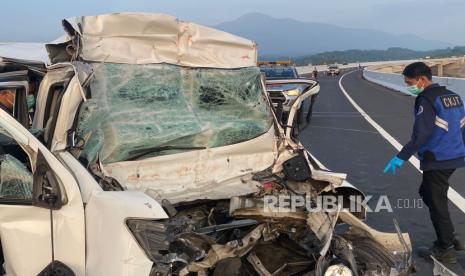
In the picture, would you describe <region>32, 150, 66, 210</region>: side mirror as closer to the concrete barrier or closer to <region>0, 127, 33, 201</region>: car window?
<region>0, 127, 33, 201</region>: car window

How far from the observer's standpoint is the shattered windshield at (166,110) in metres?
4.04

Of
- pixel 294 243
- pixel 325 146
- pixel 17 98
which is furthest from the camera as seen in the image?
pixel 325 146

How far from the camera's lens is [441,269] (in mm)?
4512

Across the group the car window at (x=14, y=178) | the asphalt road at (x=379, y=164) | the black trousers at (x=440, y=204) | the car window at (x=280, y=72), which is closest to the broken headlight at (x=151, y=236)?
the car window at (x=14, y=178)

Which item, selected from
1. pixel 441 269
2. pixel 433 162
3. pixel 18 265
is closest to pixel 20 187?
pixel 18 265

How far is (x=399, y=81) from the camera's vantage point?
30297mm

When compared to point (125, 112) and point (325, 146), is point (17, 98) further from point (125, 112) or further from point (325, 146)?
point (325, 146)

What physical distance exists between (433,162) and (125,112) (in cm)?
297

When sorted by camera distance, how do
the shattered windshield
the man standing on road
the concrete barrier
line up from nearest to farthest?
the shattered windshield, the man standing on road, the concrete barrier

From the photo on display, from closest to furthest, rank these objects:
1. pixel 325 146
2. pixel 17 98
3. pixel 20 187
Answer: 1. pixel 20 187
2. pixel 17 98
3. pixel 325 146

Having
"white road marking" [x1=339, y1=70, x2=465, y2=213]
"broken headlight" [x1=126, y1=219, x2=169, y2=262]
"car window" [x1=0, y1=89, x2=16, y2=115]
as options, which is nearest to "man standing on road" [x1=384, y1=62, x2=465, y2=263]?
"white road marking" [x1=339, y1=70, x2=465, y2=213]

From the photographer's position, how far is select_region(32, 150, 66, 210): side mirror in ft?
9.88

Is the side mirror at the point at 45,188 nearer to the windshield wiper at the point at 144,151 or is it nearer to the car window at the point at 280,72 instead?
the windshield wiper at the point at 144,151

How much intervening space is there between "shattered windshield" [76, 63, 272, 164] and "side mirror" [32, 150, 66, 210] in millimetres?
652
